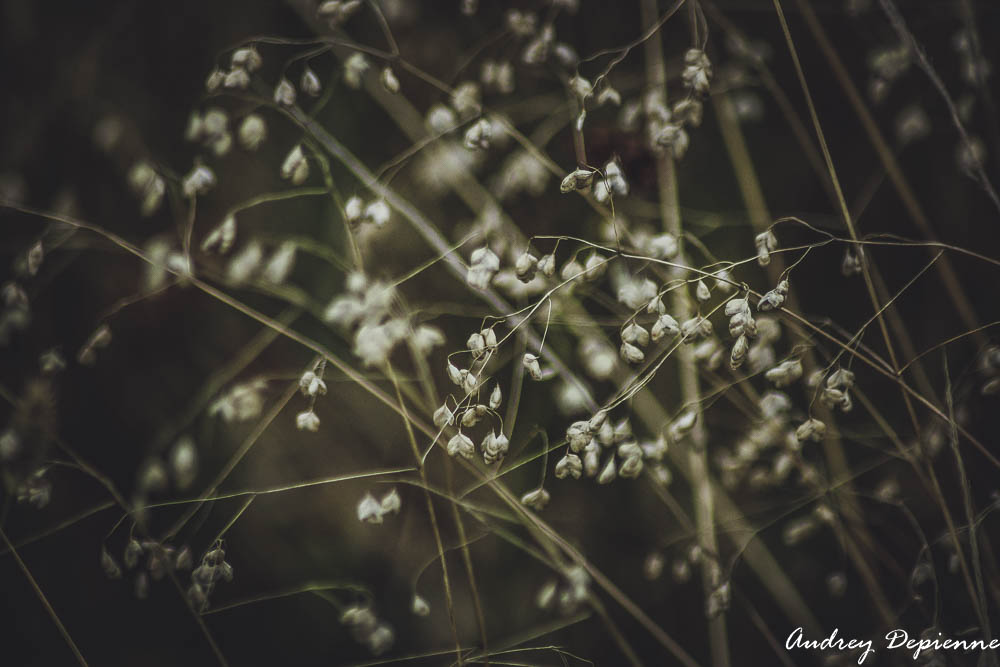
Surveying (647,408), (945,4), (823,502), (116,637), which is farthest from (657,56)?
(116,637)

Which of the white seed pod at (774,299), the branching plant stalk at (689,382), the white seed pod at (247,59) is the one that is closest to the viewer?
the white seed pod at (774,299)

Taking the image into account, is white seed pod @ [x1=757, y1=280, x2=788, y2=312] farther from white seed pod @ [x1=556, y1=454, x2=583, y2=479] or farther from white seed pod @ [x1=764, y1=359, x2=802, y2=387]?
white seed pod @ [x1=556, y1=454, x2=583, y2=479]

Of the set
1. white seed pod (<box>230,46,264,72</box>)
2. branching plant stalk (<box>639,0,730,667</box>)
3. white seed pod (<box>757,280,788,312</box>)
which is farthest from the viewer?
branching plant stalk (<box>639,0,730,667</box>)

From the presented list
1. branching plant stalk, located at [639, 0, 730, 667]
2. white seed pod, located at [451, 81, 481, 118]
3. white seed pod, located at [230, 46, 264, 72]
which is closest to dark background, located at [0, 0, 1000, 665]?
branching plant stalk, located at [639, 0, 730, 667]

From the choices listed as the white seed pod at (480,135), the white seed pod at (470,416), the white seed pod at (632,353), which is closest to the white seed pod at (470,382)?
the white seed pod at (470,416)

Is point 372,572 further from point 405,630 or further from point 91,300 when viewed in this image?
point 91,300

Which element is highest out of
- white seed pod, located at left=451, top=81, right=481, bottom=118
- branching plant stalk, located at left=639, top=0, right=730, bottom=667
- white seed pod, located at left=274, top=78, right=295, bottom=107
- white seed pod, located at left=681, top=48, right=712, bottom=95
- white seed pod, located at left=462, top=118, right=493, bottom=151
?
white seed pod, located at left=681, top=48, right=712, bottom=95

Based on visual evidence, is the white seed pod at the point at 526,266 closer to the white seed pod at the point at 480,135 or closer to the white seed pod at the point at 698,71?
the white seed pod at the point at 480,135

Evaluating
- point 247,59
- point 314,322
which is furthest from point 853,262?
point 314,322

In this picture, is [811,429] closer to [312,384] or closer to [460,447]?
[460,447]
